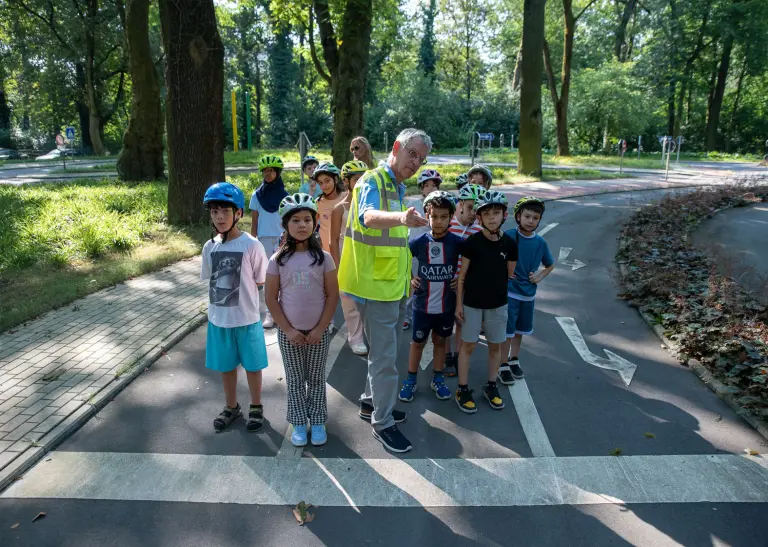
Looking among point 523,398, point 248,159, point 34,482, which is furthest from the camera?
point 248,159

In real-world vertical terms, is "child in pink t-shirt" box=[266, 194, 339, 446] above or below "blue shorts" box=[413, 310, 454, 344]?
above

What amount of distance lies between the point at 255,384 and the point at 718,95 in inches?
1956

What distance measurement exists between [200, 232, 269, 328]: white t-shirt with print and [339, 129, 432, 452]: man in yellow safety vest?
69 centimetres

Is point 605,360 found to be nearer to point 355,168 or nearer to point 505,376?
point 505,376

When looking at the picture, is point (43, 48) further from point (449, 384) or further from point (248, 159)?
point (449, 384)

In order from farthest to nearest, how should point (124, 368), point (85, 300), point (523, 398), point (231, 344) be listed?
point (85, 300) < point (124, 368) < point (523, 398) < point (231, 344)

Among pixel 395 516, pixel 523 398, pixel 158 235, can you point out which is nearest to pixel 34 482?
pixel 395 516

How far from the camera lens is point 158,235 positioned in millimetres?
10875

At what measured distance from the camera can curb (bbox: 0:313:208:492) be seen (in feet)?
12.2

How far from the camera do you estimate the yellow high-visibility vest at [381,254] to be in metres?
3.73

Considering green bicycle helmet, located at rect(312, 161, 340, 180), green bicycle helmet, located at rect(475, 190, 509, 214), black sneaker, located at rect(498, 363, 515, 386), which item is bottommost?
black sneaker, located at rect(498, 363, 515, 386)

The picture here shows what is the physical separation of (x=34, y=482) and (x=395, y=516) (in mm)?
2392

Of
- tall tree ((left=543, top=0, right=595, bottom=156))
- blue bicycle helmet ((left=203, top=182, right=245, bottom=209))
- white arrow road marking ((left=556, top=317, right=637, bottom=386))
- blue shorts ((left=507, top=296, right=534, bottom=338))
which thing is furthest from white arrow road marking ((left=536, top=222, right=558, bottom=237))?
tall tree ((left=543, top=0, right=595, bottom=156))

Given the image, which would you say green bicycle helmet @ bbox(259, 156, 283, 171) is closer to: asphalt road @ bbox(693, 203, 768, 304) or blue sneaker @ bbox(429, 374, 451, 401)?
blue sneaker @ bbox(429, 374, 451, 401)
